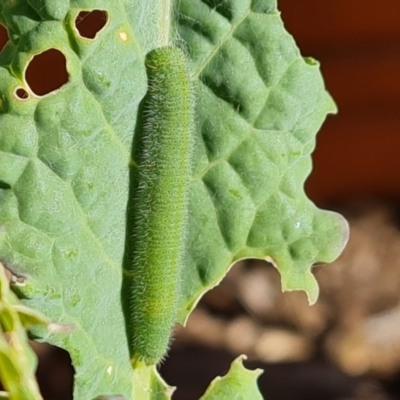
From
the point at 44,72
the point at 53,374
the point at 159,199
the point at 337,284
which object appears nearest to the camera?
the point at 159,199

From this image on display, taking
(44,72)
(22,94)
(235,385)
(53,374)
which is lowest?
(53,374)

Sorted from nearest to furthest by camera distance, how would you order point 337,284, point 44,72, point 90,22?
point 90,22 < point 44,72 < point 337,284

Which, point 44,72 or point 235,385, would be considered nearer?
point 235,385

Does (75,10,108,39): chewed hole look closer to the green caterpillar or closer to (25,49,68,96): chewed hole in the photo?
the green caterpillar

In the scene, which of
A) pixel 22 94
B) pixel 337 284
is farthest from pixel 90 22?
pixel 337 284

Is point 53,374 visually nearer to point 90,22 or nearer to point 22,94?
point 90,22

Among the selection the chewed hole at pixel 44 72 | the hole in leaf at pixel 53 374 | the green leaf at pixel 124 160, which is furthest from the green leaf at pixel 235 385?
the hole in leaf at pixel 53 374

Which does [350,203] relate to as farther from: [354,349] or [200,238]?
[200,238]

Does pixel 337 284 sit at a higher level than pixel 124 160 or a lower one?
lower

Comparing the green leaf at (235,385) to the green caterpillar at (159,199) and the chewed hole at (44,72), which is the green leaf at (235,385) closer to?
the green caterpillar at (159,199)
